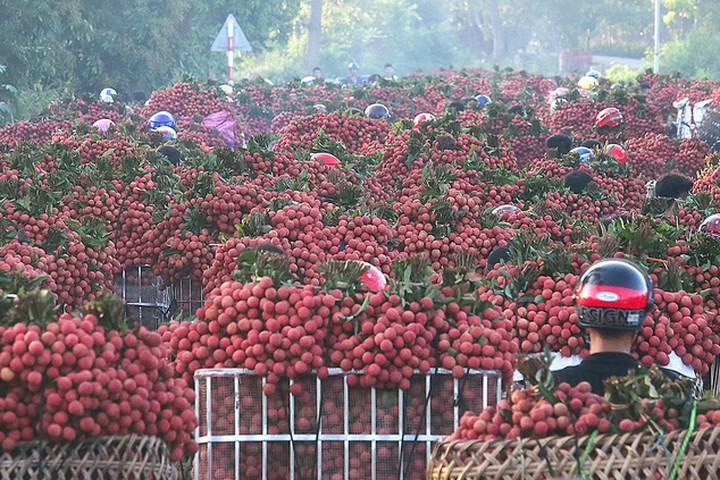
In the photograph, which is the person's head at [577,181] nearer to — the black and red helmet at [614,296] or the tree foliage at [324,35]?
the black and red helmet at [614,296]

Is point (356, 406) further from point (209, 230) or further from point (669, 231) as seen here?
point (209, 230)

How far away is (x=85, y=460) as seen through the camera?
4578mm

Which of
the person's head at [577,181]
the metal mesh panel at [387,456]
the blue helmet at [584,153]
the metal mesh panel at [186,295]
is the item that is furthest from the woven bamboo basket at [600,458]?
the blue helmet at [584,153]

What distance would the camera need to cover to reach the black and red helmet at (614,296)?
5543mm

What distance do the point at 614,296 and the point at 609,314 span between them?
100 mm

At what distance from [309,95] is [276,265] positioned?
26.0m

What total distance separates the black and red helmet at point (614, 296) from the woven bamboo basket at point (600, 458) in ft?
4.22

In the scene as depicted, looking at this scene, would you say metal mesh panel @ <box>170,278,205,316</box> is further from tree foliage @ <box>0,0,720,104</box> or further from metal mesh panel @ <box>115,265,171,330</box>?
tree foliage @ <box>0,0,720,104</box>

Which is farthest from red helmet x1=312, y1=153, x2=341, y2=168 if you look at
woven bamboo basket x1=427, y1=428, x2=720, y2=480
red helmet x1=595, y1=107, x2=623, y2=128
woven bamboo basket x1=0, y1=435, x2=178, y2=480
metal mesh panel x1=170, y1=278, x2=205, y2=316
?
woven bamboo basket x1=427, y1=428, x2=720, y2=480

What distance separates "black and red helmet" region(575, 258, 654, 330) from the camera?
554cm

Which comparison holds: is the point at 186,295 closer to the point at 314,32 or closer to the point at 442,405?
the point at 442,405

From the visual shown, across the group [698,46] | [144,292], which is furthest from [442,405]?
[698,46]

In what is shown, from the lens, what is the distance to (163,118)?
67.7 feet

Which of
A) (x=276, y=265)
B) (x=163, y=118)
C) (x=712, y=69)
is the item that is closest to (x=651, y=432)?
(x=276, y=265)
